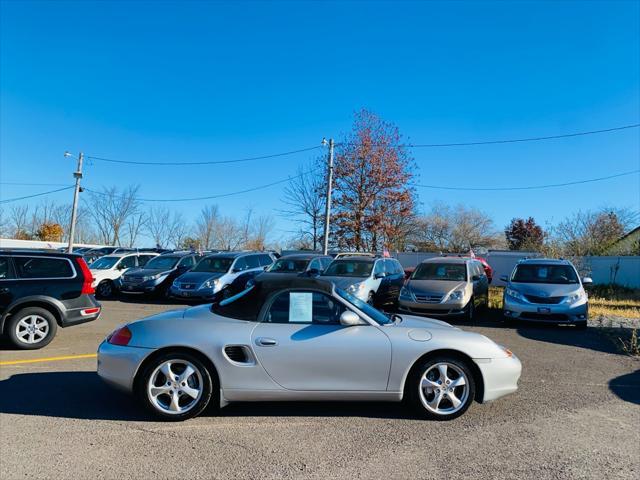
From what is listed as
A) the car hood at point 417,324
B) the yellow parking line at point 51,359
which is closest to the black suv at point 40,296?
the yellow parking line at point 51,359

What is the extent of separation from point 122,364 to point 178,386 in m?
0.60

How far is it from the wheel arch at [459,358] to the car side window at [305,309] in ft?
2.86

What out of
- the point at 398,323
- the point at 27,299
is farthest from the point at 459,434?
the point at 27,299

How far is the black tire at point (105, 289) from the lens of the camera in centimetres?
1655

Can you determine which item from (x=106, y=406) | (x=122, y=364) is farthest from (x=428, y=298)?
(x=122, y=364)

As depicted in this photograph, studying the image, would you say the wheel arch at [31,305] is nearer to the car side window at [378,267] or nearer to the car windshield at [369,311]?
the car windshield at [369,311]

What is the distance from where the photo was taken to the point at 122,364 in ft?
15.1

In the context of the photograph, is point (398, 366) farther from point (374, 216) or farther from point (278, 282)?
point (374, 216)

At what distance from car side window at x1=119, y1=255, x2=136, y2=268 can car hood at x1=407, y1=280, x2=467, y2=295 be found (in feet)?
36.4

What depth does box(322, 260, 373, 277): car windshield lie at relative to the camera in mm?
13873

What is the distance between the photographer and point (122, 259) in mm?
17750

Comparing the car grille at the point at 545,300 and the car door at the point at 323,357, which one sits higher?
the car grille at the point at 545,300

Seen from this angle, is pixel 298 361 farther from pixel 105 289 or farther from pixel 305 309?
pixel 105 289

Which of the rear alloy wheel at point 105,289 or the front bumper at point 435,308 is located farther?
the rear alloy wheel at point 105,289
